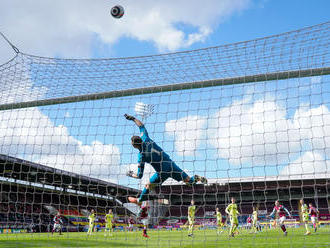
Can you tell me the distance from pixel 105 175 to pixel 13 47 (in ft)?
14.6

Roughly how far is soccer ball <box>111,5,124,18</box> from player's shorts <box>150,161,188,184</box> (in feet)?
9.83

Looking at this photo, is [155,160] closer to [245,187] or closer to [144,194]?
[144,194]

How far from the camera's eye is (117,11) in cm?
620

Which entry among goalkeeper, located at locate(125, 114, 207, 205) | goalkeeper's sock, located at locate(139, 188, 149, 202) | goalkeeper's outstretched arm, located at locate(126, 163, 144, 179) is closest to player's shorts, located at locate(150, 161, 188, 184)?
goalkeeper, located at locate(125, 114, 207, 205)

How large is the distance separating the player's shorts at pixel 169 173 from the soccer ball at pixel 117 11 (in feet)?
9.83

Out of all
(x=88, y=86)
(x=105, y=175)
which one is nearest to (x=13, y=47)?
(x=88, y=86)

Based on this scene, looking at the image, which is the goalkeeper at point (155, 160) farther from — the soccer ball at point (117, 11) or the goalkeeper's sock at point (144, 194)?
the soccer ball at point (117, 11)

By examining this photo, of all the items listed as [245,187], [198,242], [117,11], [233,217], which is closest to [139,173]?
[117,11]

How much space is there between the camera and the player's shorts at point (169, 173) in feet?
20.0

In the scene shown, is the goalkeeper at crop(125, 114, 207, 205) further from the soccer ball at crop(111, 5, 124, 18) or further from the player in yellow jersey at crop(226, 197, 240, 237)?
the player in yellow jersey at crop(226, 197, 240, 237)

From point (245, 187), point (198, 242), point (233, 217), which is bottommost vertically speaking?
point (198, 242)

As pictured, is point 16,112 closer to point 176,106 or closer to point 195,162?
point 176,106

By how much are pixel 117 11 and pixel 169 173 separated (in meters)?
3.32

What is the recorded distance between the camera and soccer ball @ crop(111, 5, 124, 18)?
617cm
